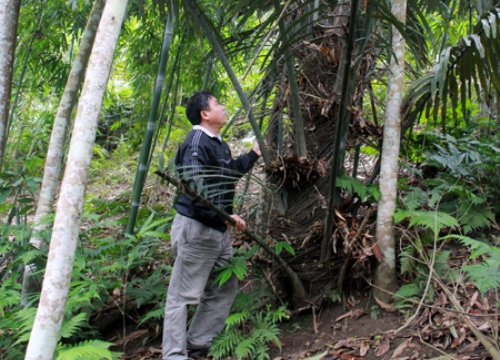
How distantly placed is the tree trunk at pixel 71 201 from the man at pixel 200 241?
78 cm

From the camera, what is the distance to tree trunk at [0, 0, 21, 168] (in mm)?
3135

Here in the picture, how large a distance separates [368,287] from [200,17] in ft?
6.71

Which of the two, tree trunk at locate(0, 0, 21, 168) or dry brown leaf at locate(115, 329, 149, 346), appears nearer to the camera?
tree trunk at locate(0, 0, 21, 168)

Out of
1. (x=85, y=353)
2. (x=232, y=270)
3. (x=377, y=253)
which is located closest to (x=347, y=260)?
(x=377, y=253)

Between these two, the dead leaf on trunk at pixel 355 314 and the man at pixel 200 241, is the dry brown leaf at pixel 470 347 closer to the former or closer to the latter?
the dead leaf on trunk at pixel 355 314

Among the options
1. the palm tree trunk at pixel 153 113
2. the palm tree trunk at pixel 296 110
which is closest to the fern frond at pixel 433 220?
the palm tree trunk at pixel 296 110

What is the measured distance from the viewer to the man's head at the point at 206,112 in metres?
3.06

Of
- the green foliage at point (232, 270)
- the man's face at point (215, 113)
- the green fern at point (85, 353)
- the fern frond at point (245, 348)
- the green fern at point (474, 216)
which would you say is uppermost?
the man's face at point (215, 113)

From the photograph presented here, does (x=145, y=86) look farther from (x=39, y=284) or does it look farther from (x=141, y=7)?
(x=39, y=284)

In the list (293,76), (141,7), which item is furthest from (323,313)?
(141,7)

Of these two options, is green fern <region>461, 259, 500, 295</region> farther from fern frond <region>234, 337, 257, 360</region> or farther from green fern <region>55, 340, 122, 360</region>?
green fern <region>55, 340, 122, 360</region>

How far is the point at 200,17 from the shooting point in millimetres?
3129

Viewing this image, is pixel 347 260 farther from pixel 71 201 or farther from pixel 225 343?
pixel 71 201

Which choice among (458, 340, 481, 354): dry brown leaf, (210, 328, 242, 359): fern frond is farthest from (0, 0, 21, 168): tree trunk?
(458, 340, 481, 354): dry brown leaf
